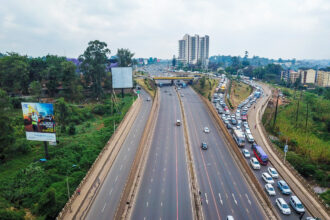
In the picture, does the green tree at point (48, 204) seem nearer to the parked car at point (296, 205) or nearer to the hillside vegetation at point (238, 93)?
the parked car at point (296, 205)

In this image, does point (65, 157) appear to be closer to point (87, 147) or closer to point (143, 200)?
point (87, 147)

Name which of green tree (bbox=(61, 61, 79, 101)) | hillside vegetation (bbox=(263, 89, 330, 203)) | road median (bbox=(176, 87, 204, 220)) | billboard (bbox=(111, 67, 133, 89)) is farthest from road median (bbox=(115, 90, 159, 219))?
billboard (bbox=(111, 67, 133, 89))

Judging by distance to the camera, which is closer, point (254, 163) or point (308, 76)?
point (254, 163)

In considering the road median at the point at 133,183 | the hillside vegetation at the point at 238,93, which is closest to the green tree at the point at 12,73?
the road median at the point at 133,183

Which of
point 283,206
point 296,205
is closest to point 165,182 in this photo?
point 283,206

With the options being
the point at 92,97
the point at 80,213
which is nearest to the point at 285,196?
the point at 80,213

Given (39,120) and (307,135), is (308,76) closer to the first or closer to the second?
(307,135)
